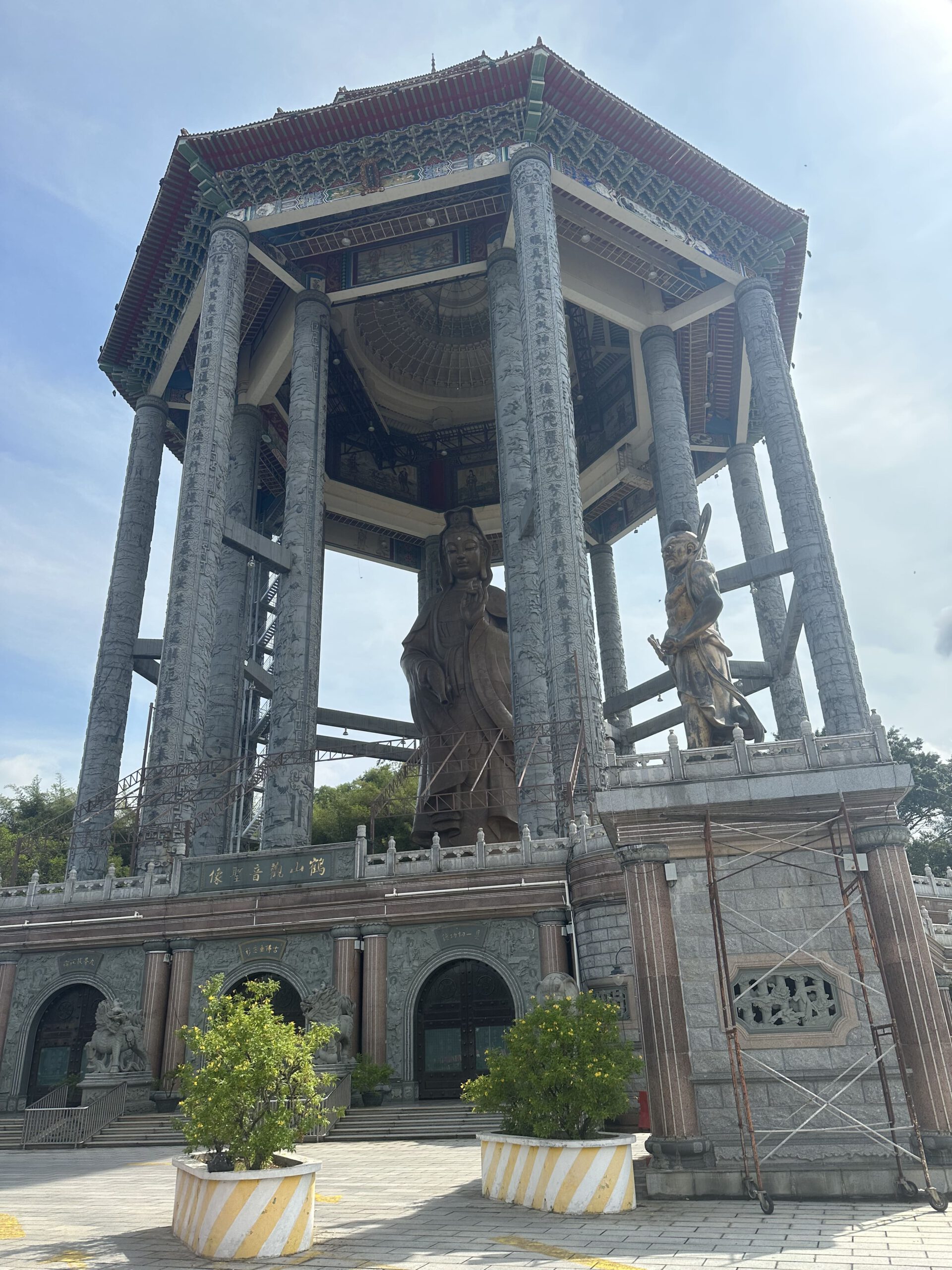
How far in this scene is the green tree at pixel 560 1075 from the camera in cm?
994

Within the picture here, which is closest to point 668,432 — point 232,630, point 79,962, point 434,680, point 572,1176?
point 434,680

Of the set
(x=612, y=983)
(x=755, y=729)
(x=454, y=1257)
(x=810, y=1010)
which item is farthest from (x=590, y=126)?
(x=454, y=1257)

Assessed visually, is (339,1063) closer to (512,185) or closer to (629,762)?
(629,762)

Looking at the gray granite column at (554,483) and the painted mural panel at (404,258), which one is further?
the painted mural panel at (404,258)

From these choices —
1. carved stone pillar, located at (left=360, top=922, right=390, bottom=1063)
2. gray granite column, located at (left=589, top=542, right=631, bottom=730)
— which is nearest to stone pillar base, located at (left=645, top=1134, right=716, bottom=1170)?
carved stone pillar, located at (left=360, top=922, right=390, bottom=1063)

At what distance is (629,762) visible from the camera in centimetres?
1166

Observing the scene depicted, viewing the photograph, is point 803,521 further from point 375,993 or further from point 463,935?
point 375,993

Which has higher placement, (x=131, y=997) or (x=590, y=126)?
(x=590, y=126)

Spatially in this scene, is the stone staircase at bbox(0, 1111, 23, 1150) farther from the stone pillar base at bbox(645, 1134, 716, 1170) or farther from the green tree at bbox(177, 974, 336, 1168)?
the stone pillar base at bbox(645, 1134, 716, 1170)

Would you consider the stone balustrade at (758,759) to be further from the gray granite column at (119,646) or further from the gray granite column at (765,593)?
the gray granite column at (119,646)

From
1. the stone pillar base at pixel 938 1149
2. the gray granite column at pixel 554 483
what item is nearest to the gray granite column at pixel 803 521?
the gray granite column at pixel 554 483

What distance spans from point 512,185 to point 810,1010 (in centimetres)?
2828

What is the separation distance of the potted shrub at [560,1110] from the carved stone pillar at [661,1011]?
349mm

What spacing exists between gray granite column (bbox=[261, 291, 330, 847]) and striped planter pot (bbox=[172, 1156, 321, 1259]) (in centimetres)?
1747
